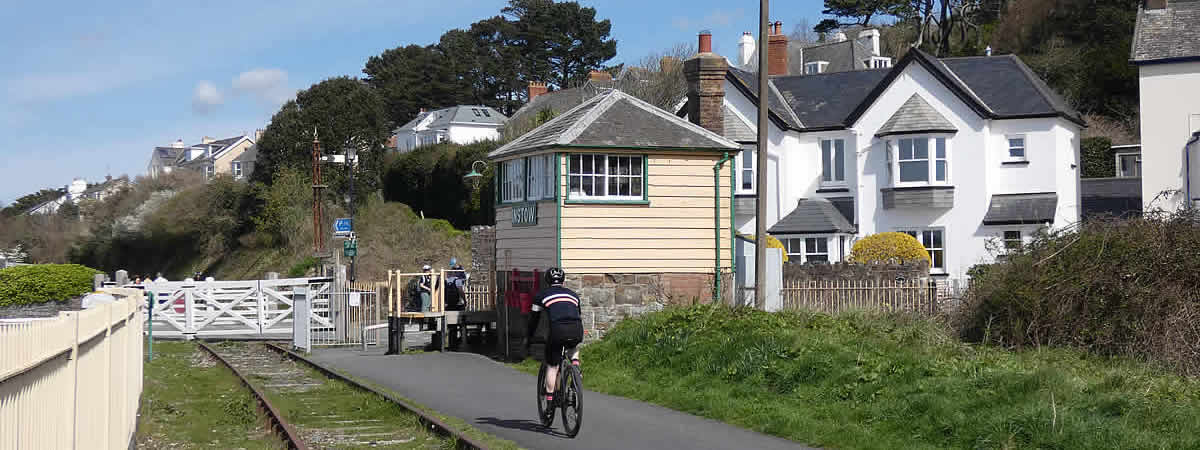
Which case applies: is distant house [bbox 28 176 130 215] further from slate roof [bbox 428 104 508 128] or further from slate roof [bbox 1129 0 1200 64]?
slate roof [bbox 1129 0 1200 64]

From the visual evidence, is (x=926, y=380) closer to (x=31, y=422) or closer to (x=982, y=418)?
(x=982, y=418)

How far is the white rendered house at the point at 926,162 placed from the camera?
134ft

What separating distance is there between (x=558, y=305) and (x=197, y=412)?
20.6 ft

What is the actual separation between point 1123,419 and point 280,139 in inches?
2229

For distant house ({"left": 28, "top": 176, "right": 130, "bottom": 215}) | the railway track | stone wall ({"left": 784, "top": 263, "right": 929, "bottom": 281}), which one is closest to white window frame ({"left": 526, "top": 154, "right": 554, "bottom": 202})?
the railway track

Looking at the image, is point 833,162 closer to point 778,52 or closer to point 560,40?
point 778,52

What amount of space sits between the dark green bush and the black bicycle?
7878mm

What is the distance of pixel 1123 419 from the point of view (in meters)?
10.4

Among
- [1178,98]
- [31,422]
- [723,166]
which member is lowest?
[31,422]

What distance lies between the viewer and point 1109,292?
17.2 meters

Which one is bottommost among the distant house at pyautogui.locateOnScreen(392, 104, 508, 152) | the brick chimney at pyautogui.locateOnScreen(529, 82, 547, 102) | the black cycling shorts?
the black cycling shorts

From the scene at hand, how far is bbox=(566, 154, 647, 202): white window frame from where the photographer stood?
22.2 meters

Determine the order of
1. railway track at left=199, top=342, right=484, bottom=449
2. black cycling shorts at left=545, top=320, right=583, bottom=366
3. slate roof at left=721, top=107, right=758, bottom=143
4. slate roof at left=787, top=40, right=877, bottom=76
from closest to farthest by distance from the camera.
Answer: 1. railway track at left=199, top=342, right=484, bottom=449
2. black cycling shorts at left=545, top=320, right=583, bottom=366
3. slate roof at left=721, top=107, right=758, bottom=143
4. slate roof at left=787, top=40, right=877, bottom=76

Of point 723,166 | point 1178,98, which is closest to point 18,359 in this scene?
point 723,166
